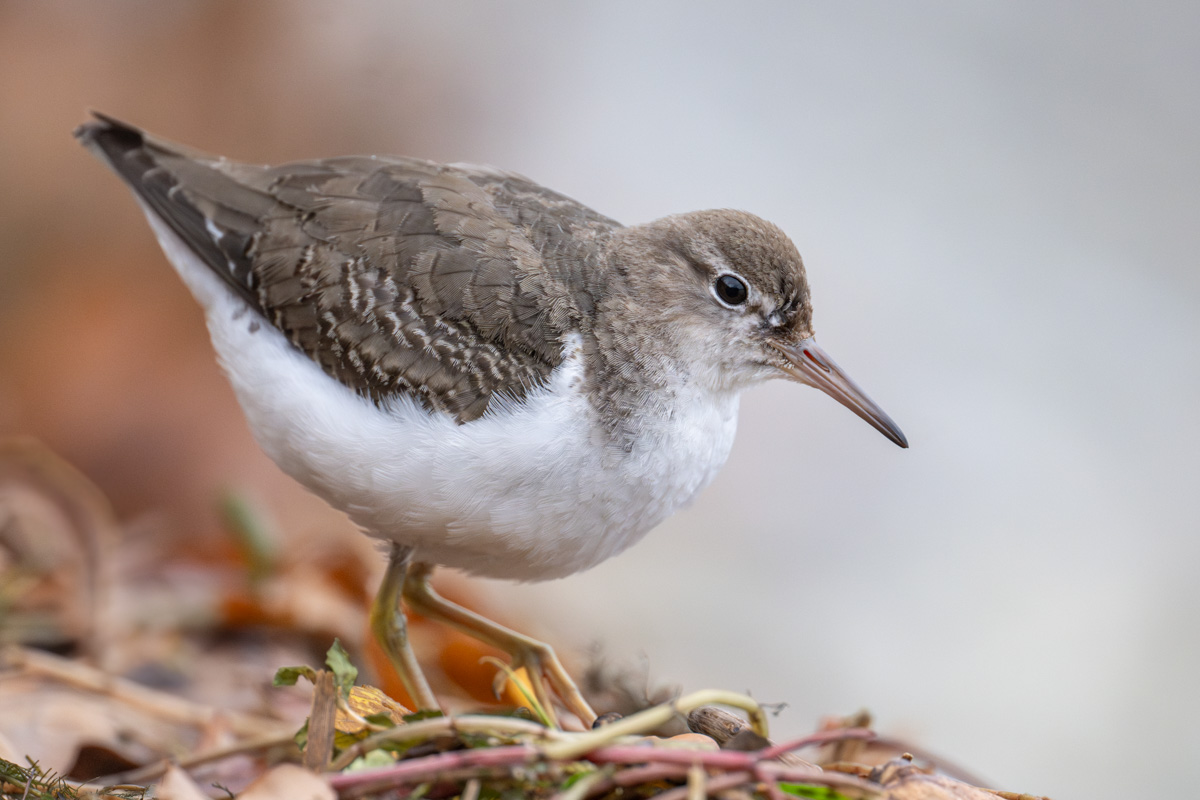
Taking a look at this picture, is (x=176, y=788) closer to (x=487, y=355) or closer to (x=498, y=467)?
(x=498, y=467)

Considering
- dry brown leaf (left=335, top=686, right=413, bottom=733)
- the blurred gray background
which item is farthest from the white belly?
the blurred gray background

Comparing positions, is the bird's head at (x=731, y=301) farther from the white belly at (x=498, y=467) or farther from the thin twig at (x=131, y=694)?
the thin twig at (x=131, y=694)

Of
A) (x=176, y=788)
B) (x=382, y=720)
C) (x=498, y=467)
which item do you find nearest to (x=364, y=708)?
(x=382, y=720)

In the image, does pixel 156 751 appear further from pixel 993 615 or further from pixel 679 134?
pixel 679 134

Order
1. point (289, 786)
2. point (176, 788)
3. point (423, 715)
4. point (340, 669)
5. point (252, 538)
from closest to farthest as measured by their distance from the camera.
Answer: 1. point (289, 786)
2. point (176, 788)
3. point (340, 669)
4. point (423, 715)
5. point (252, 538)

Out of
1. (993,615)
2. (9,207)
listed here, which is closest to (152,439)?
(9,207)

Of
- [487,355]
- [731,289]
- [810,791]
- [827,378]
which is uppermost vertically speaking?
[731,289]
